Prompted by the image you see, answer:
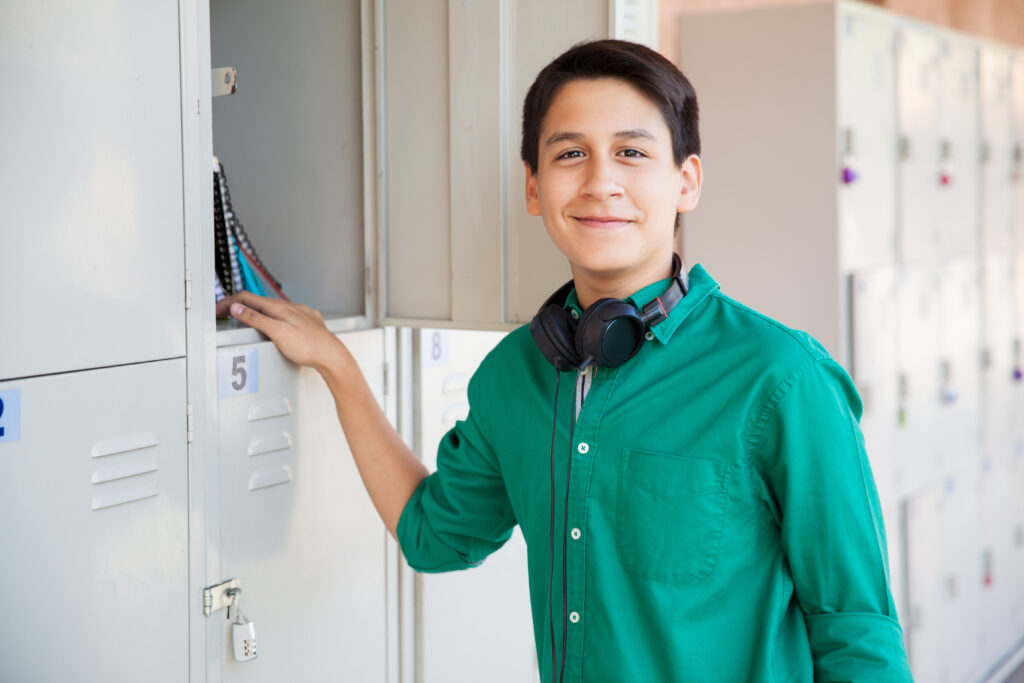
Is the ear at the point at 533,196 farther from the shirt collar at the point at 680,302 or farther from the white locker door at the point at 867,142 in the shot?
the white locker door at the point at 867,142

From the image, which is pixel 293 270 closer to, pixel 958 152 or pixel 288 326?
pixel 288 326

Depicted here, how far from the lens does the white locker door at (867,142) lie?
132 inches

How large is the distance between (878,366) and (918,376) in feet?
1.34

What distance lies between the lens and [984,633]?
15.0ft

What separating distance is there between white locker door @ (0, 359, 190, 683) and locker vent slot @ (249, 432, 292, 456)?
0.17 meters

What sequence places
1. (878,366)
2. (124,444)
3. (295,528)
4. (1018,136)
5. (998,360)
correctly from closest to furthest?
(124,444)
(295,528)
(878,366)
(998,360)
(1018,136)

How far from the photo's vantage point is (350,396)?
5.96 feet

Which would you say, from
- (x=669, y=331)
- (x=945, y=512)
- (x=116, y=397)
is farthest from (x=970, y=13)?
(x=116, y=397)

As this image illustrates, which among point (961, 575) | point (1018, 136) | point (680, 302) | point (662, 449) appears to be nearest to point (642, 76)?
point (680, 302)

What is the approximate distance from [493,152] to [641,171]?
544mm

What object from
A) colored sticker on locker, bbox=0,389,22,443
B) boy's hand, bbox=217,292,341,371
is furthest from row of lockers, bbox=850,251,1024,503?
colored sticker on locker, bbox=0,389,22,443

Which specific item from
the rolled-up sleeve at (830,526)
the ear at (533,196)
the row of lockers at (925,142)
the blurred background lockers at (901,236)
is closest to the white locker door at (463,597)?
the ear at (533,196)

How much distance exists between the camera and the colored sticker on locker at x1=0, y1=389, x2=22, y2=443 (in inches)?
52.7

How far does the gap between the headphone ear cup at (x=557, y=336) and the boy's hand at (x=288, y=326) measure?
0.51 metres
